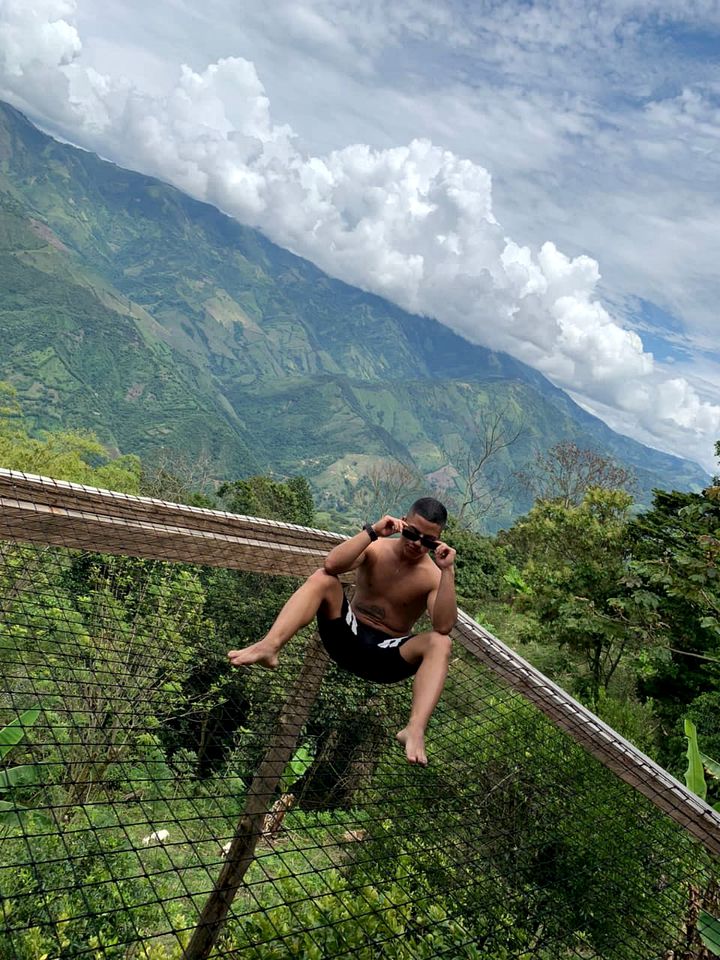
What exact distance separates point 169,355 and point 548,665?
164442 millimetres

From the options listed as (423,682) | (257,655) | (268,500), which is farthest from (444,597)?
(268,500)

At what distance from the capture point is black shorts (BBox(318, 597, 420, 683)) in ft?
6.00

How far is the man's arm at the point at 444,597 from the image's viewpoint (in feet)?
5.62

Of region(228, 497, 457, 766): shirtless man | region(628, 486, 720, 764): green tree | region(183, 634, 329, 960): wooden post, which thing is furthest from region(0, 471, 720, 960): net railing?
region(628, 486, 720, 764): green tree

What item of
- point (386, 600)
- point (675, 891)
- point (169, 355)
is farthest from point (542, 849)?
point (169, 355)

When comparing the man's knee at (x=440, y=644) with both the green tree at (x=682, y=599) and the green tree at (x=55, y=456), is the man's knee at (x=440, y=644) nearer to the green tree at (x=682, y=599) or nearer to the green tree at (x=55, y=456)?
the green tree at (x=682, y=599)

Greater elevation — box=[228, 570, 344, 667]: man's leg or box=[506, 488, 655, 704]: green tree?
box=[228, 570, 344, 667]: man's leg

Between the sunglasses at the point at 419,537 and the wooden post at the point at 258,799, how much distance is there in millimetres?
634

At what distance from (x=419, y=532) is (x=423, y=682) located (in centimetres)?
39

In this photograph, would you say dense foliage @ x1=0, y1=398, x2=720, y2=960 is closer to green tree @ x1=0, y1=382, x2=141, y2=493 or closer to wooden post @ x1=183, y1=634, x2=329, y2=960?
wooden post @ x1=183, y1=634, x2=329, y2=960

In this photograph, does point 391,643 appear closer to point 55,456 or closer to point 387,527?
point 387,527

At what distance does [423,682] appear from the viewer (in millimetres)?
1664

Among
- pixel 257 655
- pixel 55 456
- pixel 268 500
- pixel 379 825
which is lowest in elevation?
pixel 55 456

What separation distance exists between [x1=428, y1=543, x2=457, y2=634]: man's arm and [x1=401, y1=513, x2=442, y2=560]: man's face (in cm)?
5
